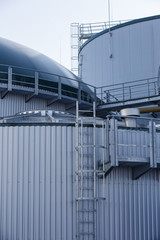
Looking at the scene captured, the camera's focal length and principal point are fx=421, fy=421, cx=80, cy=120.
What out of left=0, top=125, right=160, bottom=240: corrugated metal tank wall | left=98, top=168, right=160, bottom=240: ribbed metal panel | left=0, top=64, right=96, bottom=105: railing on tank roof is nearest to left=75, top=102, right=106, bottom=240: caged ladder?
left=0, top=125, right=160, bottom=240: corrugated metal tank wall

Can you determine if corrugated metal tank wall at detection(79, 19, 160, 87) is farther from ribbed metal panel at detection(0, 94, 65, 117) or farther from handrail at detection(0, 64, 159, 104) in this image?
ribbed metal panel at detection(0, 94, 65, 117)

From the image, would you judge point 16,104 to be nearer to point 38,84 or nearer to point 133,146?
point 38,84

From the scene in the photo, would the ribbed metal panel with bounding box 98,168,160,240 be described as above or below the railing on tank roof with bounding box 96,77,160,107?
below

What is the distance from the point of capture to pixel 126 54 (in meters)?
34.2

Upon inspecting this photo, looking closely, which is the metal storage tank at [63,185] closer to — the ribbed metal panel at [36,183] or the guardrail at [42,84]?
the ribbed metal panel at [36,183]

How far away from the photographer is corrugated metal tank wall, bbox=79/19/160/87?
33.1m

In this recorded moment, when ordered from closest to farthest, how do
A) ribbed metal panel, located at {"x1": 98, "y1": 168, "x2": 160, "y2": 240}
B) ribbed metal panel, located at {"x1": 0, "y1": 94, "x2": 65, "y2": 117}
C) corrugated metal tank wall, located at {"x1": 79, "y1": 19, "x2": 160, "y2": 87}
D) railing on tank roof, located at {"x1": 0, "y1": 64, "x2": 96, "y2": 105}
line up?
ribbed metal panel, located at {"x1": 98, "y1": 168, "x2": 160, "y2": 240}
railing on tank roof, located at {"x1": 0, "y1": 64, "x2": 96, "y2": 105}
ribbed metal panel, located at {"x1": 0, "y1": 94, "x2": 65, "y2": 117}
corrugated metal tank wall, located at {"x1": 79, "y1": 19, "x2": 160, "y2": 87}

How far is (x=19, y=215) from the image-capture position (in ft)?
52.1

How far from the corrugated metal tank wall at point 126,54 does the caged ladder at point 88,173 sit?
57.2 feet

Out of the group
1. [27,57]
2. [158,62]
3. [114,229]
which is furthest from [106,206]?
[158,62]

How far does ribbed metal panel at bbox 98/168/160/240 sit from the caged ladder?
0.46 m

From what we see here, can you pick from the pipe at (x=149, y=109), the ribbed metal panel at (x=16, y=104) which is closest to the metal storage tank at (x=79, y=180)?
the ribbed metal panel at (x=16, y=104)

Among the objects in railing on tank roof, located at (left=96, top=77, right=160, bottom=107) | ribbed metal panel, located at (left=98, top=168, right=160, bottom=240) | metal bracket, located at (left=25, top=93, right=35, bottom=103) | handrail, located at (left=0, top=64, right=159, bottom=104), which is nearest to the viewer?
ribbed metal panel, located at (left=98, top=168, right=160, bottom=240)

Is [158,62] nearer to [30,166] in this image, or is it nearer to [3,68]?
[3,68]
